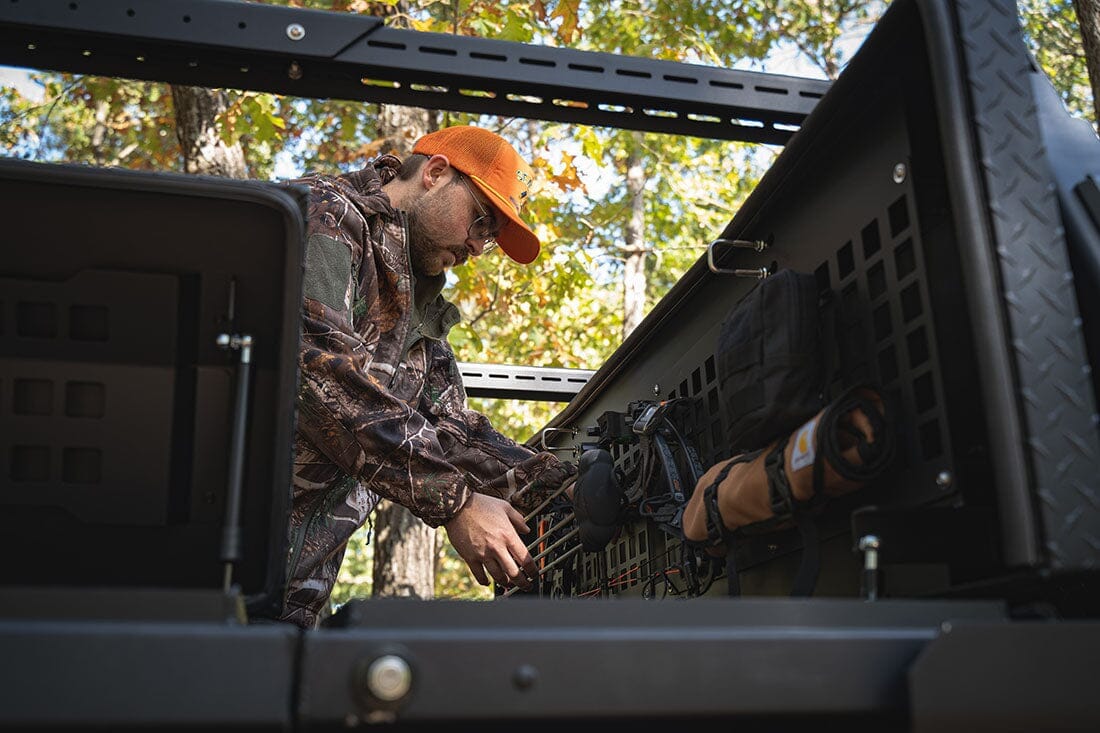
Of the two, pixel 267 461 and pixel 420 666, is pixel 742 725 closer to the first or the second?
pixel 420 666

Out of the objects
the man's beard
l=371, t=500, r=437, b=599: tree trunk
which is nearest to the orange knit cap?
the man's beard

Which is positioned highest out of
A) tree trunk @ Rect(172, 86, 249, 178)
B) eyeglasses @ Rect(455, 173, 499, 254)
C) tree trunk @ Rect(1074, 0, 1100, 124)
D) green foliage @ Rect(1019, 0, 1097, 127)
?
green foliage @ Rect(1019, 0, 1097, 127)

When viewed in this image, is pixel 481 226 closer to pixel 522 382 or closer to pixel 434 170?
pixel 434 170

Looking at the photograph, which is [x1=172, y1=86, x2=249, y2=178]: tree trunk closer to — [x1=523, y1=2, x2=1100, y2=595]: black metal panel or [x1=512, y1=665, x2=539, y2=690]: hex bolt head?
[x1=523, y1=2, x2=1100, y2=595]: black metal panel

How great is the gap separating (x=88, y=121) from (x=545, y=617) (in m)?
17.6

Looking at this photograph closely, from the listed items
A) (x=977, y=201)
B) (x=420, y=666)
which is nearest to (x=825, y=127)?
(x=977, y=201)

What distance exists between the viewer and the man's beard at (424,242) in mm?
3650

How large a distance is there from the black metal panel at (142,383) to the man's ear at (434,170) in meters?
2.26

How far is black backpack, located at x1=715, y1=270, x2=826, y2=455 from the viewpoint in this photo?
6.10ft

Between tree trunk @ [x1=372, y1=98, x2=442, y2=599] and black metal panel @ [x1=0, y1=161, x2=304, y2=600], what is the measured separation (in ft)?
21.1

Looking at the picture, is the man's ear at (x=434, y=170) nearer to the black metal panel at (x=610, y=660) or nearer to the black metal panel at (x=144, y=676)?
the black metal panel at (x=610, y=660)

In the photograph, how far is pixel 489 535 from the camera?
279 centimetres

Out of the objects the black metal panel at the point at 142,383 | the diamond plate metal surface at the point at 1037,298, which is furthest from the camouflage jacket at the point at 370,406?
the diamond plate metal surface at the point at 1037,298

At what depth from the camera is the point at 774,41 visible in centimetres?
1415
